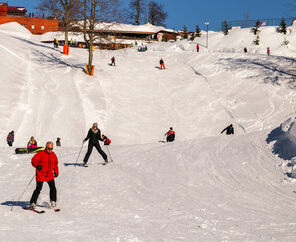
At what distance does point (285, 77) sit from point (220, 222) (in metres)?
28.8

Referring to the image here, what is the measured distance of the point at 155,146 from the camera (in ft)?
53.5

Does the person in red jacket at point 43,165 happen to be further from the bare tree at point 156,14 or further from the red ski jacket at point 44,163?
the bare tree at point 156,14

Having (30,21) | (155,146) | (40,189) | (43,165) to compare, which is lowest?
(155,146)

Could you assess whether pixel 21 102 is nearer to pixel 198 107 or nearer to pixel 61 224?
pixel 198 107

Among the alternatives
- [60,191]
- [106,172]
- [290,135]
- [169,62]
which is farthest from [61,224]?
[169,62]

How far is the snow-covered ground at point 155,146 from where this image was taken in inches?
264

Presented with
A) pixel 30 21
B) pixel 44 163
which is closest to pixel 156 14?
pixel 30 21

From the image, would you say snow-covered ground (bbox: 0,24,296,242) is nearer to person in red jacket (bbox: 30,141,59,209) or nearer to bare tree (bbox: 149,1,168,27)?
person in red jacket (bbox: 30,141,59,209)

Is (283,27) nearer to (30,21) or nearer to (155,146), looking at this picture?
(155,146)

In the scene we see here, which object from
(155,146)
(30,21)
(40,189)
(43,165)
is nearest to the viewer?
(43,165)

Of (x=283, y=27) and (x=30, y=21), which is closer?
(x=283, y=27)

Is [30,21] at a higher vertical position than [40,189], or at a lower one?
higher

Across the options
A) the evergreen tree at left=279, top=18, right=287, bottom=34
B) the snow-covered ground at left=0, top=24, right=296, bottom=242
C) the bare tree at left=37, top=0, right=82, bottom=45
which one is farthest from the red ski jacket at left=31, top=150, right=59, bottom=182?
the evergreen tree at left=279, top=18, right=287, bottom=34

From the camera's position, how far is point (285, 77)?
108ft
